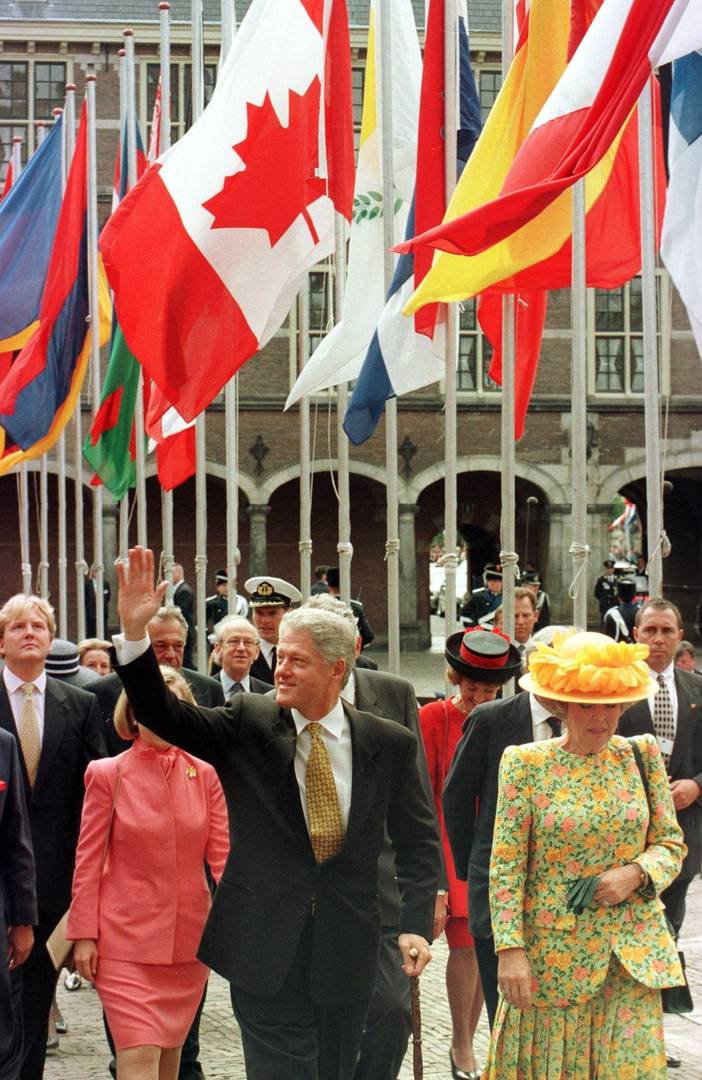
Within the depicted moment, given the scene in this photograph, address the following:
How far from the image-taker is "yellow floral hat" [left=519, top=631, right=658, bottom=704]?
15.5 ft

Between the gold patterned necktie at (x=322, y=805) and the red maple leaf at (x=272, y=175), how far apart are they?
5.78m

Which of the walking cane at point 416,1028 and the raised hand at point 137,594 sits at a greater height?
the raised hand at point 137,594

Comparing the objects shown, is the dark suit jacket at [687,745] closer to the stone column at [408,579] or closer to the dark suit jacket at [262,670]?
the dark suit jacket at [262,670]

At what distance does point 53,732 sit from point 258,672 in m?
2.85

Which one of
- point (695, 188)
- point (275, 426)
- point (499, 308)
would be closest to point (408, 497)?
point (275, 426)

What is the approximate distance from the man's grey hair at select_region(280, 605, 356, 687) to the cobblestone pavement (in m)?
2.70

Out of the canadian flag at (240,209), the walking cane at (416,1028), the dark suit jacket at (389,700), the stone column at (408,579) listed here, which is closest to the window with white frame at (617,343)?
the stone column at (408,579)

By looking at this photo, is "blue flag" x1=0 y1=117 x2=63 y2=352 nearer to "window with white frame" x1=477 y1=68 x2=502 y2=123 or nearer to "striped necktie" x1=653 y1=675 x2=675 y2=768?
"striped necktie" x1=653 y1=675 x2=675 y2=768

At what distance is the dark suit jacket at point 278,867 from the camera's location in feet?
15.3

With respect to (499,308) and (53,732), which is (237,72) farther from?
(53,732)

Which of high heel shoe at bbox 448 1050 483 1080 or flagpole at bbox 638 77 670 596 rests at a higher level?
flagpole at bbox 638 77 670 596

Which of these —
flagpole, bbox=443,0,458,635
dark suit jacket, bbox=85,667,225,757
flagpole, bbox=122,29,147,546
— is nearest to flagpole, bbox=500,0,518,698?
flagpole, bbox=443,0,458,635

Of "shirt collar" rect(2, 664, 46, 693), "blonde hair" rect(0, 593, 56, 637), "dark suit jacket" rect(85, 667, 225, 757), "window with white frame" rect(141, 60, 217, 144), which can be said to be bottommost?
"dark suit jacket" rect(85, 667, 225, 757)

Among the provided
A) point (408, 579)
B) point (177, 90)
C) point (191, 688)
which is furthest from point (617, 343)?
point (191, 688)
